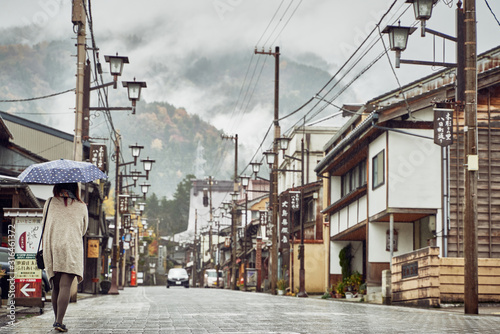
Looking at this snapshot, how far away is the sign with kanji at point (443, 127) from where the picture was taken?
19828 mm

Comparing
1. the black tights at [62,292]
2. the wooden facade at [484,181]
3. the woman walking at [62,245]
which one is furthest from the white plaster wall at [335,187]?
the black tights at [62,292]

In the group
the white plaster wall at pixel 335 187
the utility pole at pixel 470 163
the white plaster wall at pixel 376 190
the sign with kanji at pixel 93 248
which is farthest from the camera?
the white plaster wall at pixel 335 187

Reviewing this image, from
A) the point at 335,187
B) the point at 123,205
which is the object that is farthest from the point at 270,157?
the point at 123,205

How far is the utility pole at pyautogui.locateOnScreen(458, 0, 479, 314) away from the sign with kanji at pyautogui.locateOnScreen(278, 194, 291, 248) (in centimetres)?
2776

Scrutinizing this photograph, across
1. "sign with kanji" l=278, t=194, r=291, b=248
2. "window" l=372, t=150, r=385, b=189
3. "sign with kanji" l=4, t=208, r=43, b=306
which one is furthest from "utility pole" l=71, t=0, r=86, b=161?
"sign with kanji" l=278, t=194, r=291, b=248

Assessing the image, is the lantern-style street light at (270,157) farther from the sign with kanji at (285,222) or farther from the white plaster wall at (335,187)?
the sign with kanji at (285,222)

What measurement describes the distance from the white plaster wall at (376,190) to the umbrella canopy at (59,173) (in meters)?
18.4

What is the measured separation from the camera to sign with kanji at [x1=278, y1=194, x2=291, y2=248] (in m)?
43.5

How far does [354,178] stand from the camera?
35250mm

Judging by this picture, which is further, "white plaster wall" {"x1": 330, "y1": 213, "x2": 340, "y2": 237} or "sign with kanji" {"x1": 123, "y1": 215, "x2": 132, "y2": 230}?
"sign with kanji" {"x1": 123, "y1": 215, "x2": 132, "y2": 230}

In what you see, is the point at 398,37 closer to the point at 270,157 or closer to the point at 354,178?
the point at 354,178

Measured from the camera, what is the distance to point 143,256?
118 meters

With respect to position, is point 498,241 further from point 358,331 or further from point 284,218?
point 284,218

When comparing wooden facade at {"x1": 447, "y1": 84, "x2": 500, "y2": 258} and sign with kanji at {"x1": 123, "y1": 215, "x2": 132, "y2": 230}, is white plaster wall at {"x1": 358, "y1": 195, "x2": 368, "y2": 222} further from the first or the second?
sign with kanji at {"x1": 123, "y1": 215, "x2": 132, "y2": 230}
